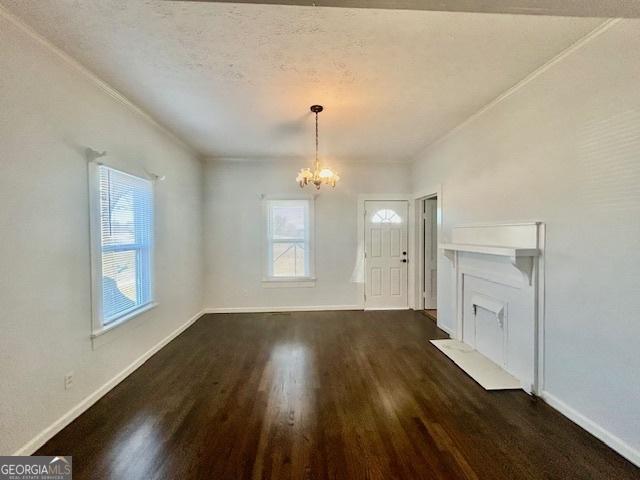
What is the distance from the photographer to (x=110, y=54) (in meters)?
2.17

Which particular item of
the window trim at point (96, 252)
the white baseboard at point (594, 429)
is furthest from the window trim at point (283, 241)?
the white baseboard at point (594, 429)

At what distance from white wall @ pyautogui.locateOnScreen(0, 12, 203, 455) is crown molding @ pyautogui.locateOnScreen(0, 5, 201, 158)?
0.02 metres

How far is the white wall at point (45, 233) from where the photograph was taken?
69.4 inches

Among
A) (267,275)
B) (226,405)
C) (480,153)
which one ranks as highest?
(480,153)

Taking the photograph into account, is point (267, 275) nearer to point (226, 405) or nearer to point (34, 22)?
point (226, 405)

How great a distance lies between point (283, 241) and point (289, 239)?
11cm

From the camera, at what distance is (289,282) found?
5.32 m

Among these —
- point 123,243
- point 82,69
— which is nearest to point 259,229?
point 123,243

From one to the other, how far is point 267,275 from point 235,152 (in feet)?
7.08

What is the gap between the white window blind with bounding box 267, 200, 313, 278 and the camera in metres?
5.31

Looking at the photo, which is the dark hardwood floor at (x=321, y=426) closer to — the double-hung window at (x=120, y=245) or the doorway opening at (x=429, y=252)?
the double-hung window at (x=120, y=245)

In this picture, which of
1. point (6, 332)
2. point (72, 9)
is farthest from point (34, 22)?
point (6, 332)

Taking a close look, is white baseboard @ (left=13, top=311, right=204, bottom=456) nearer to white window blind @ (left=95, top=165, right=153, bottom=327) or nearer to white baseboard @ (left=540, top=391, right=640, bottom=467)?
white window blind @ (left=95, top=165, right=153, bottom=327)

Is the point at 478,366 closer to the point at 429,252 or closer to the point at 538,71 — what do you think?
the point at 429,252
